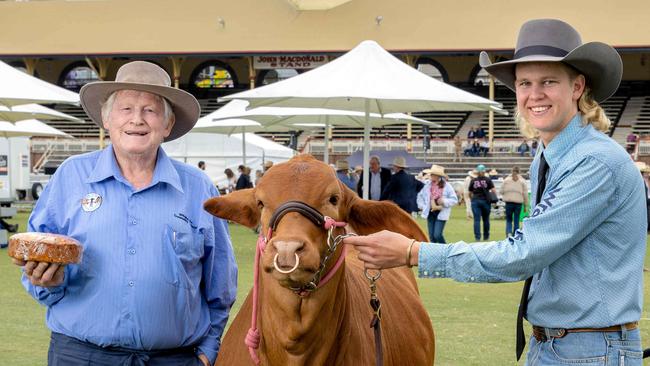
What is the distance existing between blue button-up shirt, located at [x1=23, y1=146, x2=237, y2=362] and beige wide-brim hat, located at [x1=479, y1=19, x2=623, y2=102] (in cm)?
161

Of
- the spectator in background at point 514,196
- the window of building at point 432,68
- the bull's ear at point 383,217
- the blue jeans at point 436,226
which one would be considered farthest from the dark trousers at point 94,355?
the window of building at point 432,68

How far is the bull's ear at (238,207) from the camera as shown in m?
3.86

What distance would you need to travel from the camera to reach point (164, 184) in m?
4.13

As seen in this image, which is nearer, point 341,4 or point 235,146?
point 235,146

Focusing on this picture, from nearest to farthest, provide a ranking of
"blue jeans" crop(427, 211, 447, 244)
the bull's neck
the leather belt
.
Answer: the leather belt < the bull's neck < "blue jeans" crop(427, 211, 447, 244)

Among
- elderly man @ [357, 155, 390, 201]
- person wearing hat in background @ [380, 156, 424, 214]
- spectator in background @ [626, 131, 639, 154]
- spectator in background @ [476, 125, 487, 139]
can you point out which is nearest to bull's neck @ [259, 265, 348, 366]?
person wearing hat in background @ [380, 156, 424, 214]

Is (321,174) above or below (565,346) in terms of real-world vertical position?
above

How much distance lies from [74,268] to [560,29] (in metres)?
2.27

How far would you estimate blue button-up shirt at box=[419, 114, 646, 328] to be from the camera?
10.7 ft

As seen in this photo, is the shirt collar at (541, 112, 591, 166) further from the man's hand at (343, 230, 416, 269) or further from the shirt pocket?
the shirt pocket

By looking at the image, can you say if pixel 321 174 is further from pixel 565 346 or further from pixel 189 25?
pixel 189 25

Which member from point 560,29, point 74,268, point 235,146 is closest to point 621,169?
point 560,29

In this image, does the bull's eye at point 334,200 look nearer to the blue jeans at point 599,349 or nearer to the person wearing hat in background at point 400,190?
the blue jeans at point 599,349

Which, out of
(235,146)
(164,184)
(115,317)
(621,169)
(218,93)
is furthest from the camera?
(218,93)
